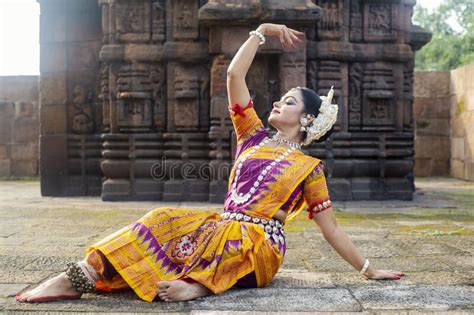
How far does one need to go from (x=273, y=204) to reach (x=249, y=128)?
51 cm

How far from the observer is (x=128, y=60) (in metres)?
8.67

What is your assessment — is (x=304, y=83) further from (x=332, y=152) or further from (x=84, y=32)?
(x=84, y=32)

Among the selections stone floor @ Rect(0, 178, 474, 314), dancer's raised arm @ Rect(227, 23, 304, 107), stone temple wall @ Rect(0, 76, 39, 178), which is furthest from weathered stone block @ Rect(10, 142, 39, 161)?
dancer's raised arm @ Rect(227, 23, 304, 107)

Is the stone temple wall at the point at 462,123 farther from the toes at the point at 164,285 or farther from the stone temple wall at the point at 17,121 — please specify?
the toes at the point at 164,285

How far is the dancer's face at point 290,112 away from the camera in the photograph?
356 centimetres

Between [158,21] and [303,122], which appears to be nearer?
[303,122]

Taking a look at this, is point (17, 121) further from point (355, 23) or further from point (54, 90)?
point (355, 23)

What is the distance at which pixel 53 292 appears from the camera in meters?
3.13

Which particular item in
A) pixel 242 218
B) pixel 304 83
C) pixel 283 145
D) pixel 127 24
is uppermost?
pixel 127 24

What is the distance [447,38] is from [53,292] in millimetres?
32616

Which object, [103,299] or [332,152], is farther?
[332,152]

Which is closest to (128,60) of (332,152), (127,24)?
(127,24)

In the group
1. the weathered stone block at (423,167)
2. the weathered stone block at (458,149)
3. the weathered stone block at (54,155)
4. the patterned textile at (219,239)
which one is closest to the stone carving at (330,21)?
the weathered stone block at (54,155)

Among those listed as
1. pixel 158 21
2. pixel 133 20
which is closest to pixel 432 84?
pixel 158 21
